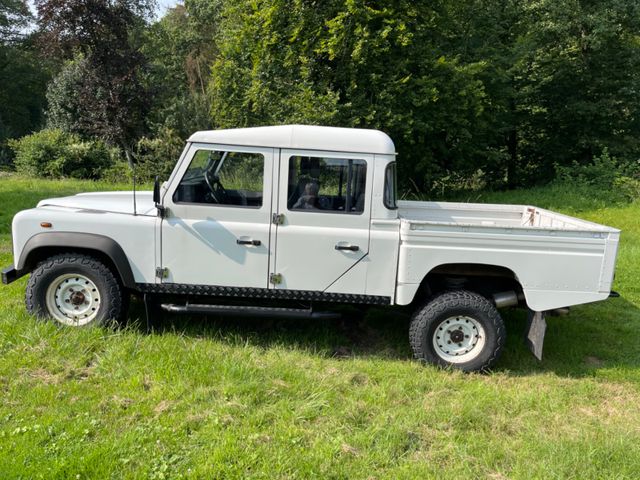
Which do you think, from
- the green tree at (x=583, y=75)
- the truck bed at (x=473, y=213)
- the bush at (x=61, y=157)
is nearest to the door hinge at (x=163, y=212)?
the truck bed at (x=473, y=213)

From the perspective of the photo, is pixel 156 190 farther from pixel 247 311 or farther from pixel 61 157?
pixel 61 157

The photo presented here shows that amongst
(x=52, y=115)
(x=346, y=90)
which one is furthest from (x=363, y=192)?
(x=52, y=115)

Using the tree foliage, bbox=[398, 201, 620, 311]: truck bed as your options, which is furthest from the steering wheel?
the tree foliage

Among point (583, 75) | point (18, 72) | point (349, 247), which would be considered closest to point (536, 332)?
point (349, 247)

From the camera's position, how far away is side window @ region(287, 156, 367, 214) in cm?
443

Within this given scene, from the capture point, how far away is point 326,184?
4461 mm

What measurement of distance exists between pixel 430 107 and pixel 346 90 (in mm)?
2620

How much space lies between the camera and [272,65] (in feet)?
50.2

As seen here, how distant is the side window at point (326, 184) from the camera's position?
4.43 metres

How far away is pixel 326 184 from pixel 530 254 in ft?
5.98

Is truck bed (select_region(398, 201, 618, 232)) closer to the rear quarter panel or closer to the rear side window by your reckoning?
the rear side window

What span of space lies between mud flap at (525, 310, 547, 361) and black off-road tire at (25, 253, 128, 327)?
12.0 ft

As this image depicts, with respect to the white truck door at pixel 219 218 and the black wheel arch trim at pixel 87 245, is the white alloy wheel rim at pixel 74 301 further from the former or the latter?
the white truck door at pixel 219 218

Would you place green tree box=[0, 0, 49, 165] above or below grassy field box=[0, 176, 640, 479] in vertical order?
above
